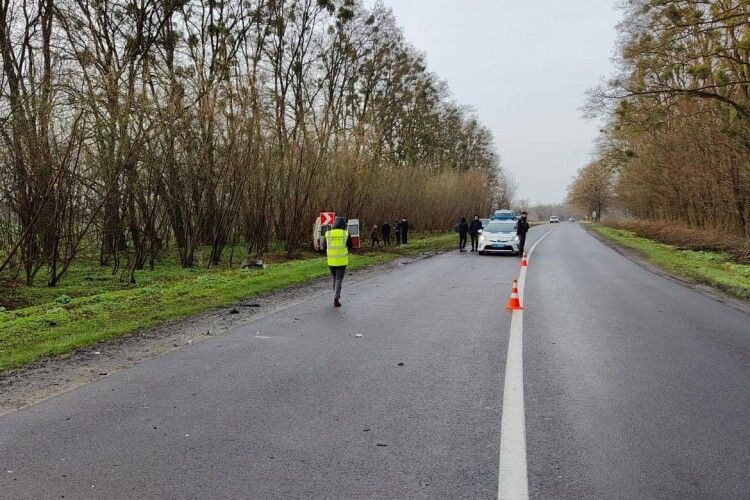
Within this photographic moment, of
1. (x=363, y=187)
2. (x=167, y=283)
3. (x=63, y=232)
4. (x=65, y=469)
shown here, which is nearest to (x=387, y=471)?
(x=65, y=469)

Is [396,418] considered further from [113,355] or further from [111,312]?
[111,312]

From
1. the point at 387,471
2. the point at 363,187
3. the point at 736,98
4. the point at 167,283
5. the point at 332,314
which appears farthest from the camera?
the point at 363,187

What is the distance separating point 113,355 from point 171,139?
11.7 m

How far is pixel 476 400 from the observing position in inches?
203

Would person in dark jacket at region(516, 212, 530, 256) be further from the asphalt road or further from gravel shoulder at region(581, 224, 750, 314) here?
the asphalt road

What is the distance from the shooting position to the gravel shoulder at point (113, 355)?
560cm

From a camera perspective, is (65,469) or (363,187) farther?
(363,187)

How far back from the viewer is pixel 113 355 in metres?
7.07

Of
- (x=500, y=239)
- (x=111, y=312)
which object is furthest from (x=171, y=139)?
(x=500, y=239)

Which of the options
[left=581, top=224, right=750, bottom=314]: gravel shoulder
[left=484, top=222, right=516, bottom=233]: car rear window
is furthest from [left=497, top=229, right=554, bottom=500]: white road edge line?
[left=484, top=222, right=516, bottom=233]: car rear window

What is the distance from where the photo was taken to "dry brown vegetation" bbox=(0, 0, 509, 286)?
14039 millimetres

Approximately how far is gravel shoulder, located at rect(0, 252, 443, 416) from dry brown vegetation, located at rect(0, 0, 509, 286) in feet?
20.7

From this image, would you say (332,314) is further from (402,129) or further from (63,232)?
(402,129)

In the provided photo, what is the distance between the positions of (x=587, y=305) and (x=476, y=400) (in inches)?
263
